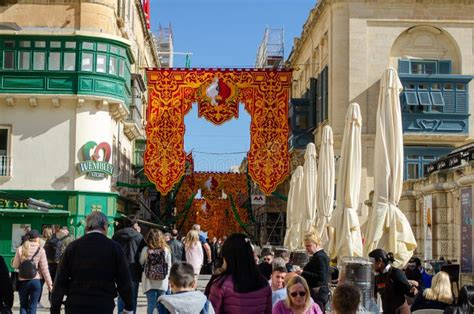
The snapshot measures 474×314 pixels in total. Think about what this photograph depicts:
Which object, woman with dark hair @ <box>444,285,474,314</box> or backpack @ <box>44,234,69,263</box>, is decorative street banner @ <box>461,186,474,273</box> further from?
woman with dark hair @ <box>444,285,474,314</box>

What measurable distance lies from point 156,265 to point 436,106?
77.7 feet

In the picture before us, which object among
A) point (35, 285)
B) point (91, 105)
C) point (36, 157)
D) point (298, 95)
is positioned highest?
point (298, 95)

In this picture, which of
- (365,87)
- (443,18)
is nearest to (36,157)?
(365,87)

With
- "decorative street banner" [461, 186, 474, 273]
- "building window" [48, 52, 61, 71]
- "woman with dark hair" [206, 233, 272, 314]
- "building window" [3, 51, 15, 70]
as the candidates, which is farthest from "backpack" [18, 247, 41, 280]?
"building window" [3, 51, 15, 70]

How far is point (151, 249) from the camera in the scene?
12883 millimetres

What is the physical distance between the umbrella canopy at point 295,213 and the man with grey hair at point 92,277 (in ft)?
58.9

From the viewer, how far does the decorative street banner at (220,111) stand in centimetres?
2841

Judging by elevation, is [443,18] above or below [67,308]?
above

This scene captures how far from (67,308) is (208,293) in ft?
4.52

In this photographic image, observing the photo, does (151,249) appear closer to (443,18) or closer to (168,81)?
(168,81)

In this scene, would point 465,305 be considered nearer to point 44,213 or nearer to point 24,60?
point 44,213

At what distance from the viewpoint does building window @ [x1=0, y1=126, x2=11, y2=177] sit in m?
30.4

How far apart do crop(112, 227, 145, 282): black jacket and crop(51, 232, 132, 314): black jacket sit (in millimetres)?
5522

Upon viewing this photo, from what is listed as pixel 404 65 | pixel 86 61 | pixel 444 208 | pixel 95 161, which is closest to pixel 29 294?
pixel 444 208
